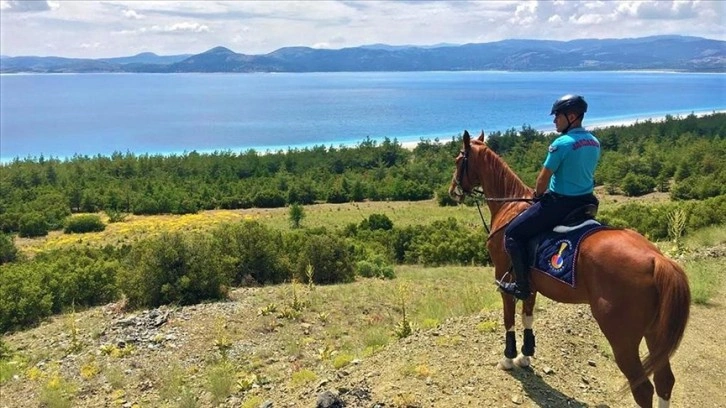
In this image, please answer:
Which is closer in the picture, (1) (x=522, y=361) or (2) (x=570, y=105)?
(2) (x=570, y=105)

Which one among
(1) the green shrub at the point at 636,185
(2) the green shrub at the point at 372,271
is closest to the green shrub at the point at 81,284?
(2) the green shrub at the point at 372,271

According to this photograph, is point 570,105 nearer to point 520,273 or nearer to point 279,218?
point 520,273

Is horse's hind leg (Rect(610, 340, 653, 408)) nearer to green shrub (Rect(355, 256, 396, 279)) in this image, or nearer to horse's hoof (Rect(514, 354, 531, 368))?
horse's hoof (Rect(514, 354, 531, 368))

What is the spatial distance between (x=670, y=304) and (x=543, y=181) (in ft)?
5.11

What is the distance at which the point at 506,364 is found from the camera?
20.7 feet

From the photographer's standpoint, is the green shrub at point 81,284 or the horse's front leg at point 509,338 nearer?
the horse's front leg at point 509,338

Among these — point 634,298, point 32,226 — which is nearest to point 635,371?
point 634,298

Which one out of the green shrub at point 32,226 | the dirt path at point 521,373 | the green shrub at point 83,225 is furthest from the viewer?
the green shrub at point 83,225

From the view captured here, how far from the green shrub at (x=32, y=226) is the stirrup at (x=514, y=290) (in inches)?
1984

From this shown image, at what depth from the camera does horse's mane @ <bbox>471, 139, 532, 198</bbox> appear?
625 centimetres

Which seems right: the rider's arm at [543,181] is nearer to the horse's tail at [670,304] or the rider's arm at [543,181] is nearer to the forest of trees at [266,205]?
the horse's tail at [670,304]

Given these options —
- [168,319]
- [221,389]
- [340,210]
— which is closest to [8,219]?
[340,210]

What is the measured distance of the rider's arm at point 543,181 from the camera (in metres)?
5.34

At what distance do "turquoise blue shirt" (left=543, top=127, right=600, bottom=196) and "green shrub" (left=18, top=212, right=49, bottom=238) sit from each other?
51173 mm
